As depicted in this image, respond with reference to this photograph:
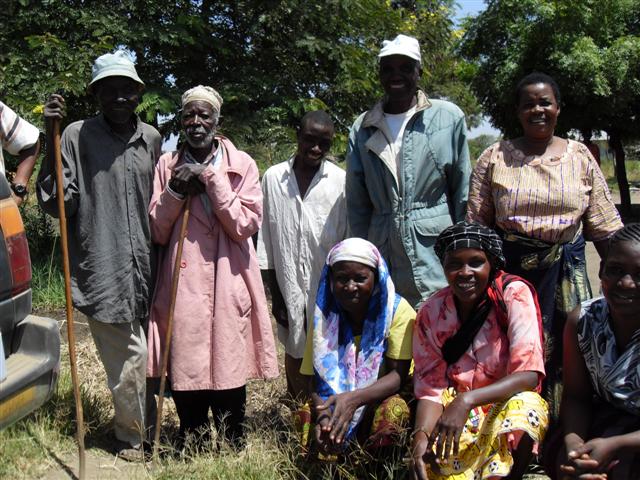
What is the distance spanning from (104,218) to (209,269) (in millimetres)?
565

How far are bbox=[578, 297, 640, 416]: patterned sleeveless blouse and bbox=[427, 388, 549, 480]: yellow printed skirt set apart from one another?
0.83 feet

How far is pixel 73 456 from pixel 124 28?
3966 mm

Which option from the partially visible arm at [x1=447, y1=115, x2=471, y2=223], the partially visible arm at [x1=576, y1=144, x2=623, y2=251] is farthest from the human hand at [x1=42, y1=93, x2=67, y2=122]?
the partially visible arm at [x1=576, y1=144, x2=623, y2=251]

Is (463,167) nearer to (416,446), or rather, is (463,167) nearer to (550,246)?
(550,246)

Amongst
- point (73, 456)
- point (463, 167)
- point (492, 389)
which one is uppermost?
point (463, 167)

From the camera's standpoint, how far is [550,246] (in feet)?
10.2

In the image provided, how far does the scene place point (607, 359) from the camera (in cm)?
260

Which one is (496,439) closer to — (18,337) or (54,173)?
(18,337)

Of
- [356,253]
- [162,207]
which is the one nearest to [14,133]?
[162,207]

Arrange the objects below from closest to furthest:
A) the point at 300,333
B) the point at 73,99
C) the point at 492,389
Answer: the point at 492,389 → the point at 300,333 → the point at 73,99

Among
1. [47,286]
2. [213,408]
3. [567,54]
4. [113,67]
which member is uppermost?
[567,54]

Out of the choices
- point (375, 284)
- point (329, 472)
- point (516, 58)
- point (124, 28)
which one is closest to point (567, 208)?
point (375, 284)

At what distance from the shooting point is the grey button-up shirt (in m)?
3.41

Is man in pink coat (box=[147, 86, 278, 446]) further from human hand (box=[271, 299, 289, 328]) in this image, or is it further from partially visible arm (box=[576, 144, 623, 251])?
partially visible arm (box=[576, 144, 623, 251])
